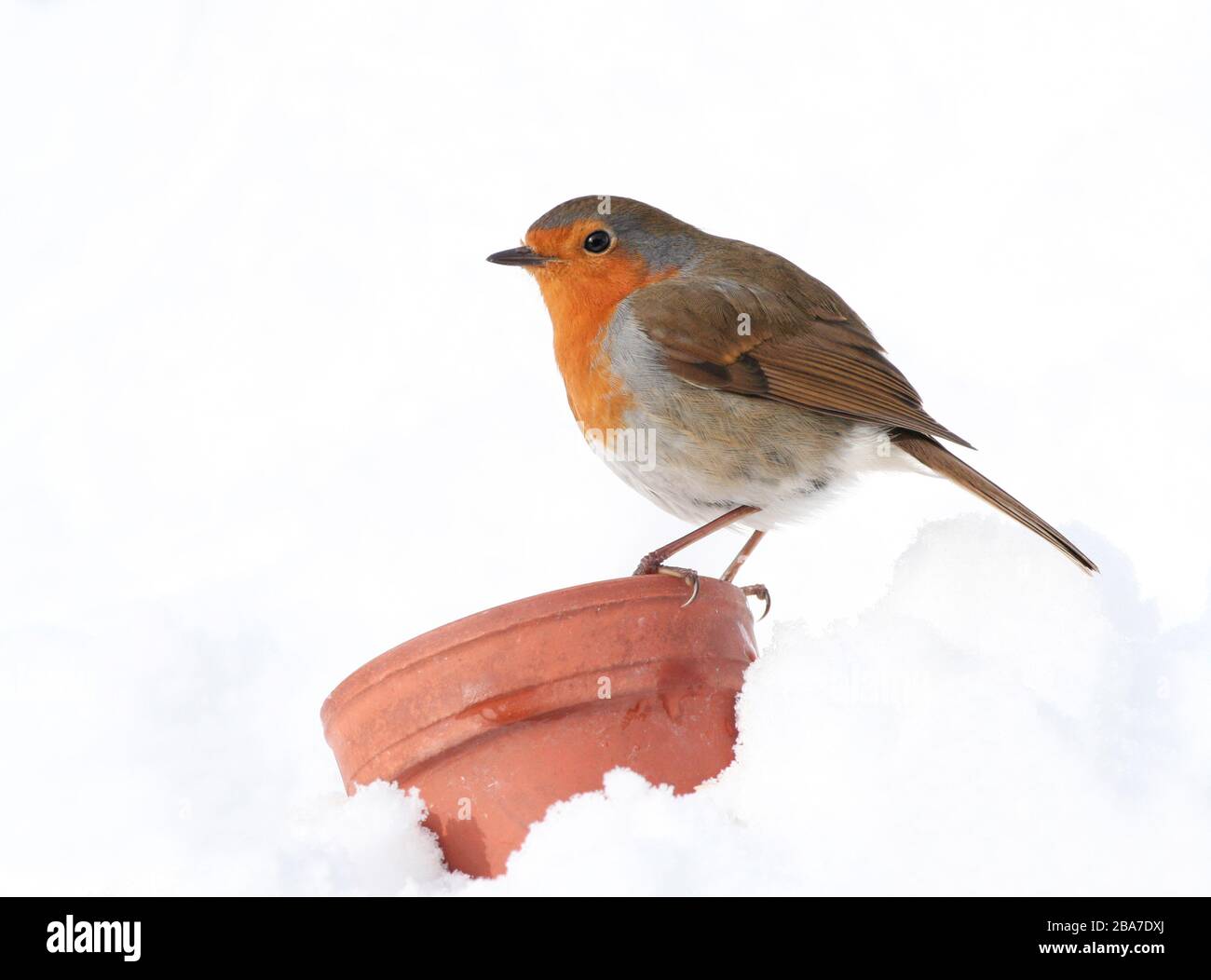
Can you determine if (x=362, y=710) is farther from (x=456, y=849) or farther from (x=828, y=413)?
(x=828, y=413)

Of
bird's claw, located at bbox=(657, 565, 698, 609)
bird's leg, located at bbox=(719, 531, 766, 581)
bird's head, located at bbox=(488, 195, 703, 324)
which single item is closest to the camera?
bird's claw, located at bbox=(657, 565, 698, 609)

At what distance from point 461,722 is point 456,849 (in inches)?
8.5

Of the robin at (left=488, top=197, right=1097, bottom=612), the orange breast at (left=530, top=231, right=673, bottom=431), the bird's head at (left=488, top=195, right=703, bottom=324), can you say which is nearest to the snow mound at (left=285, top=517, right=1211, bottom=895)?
the robin at (left=488, top=197, right=1097, bottom=612)

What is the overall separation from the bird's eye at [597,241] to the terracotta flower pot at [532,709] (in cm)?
120

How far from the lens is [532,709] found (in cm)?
213

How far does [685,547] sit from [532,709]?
69cm

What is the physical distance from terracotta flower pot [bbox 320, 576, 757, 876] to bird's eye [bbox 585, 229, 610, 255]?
120 centimetres

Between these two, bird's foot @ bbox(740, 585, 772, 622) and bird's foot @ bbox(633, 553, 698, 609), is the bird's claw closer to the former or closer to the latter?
bird's foot @ bbox(633, 553, 698, 609)

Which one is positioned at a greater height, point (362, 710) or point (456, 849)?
point (362, 710)

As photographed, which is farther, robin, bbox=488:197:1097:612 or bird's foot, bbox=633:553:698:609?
robin, bbox=488:197:1097:612

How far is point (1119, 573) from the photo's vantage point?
2379mm

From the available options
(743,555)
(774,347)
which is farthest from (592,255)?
(743,555)

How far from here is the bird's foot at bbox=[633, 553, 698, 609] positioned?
7.36 ft

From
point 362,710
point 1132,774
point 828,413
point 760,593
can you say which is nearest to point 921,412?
point 828,413
